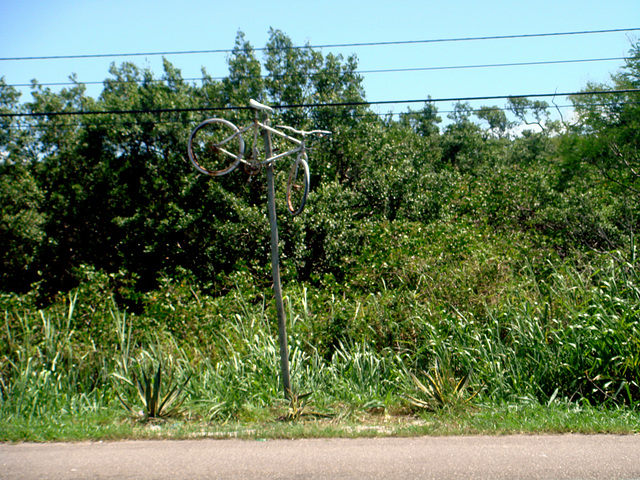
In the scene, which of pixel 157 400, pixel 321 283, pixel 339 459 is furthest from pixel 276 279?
pixel 321 283

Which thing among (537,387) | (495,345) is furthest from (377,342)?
(537,387)

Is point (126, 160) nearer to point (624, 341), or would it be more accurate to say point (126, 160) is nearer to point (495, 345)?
point (495, 345)

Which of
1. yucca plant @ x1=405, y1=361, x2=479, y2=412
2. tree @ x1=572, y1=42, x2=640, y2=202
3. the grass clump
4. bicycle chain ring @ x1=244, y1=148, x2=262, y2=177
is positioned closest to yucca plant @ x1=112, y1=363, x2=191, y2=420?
the grass clump

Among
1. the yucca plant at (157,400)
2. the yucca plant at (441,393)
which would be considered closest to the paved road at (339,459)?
the yucca plant at (157,400)

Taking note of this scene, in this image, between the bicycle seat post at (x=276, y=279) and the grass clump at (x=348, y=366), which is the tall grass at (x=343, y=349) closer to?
the grass clump at (x=348, y=366)

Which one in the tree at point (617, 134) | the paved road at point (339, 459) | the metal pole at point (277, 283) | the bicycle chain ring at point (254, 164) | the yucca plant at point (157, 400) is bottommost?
the paved road at point (339, 459)

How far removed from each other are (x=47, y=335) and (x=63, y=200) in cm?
1164

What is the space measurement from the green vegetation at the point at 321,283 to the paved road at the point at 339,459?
276 mm

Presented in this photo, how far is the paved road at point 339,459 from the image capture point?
3.98 metres

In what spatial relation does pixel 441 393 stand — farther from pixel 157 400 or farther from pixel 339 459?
pixel 157 400

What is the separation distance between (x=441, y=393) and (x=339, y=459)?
186 cm

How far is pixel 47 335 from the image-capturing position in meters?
7.34

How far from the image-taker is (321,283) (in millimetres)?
10750

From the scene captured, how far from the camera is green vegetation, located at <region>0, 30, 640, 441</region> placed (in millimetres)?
5688
